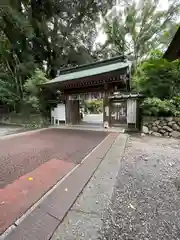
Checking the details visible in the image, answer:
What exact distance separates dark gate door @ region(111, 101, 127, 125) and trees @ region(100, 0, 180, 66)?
928cm

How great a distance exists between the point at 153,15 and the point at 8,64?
601 inches

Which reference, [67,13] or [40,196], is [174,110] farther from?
[67,13]

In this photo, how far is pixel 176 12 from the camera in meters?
13.7

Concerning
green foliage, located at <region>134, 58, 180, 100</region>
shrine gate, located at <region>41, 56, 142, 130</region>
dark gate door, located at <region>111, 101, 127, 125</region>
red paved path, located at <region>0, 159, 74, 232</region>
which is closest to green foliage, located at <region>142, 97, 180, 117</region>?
green foliage, located at <region>134, 58, 180, 100</region>

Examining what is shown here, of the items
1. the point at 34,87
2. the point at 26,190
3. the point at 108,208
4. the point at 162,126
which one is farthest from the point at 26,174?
the point at 34,87

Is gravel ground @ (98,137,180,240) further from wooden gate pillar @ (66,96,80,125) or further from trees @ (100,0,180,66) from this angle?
trees @ (100,0,180,66)

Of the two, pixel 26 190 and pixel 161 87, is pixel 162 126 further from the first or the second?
pixel 26 190

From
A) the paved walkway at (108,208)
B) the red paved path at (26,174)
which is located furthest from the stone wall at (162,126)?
the red paved path at (26,174)

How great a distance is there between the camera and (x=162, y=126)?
5.98 m

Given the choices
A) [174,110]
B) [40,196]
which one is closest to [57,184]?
[40,196]

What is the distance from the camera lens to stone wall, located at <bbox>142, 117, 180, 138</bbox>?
226 inches

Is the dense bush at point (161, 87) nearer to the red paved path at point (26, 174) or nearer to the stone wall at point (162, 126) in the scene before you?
the stone wall at point (162, 126)

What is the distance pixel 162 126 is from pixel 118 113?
2564 millimetres

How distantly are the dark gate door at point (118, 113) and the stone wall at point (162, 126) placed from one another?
1.56 metres
